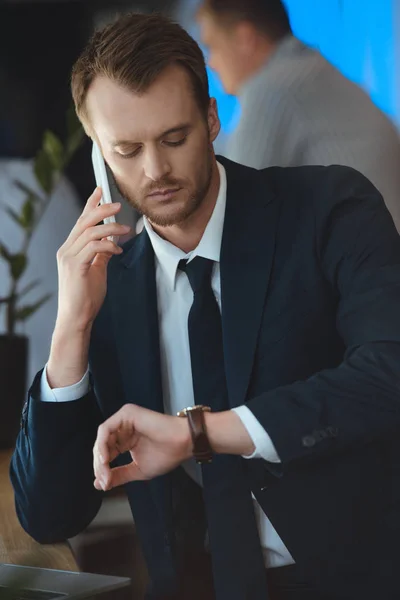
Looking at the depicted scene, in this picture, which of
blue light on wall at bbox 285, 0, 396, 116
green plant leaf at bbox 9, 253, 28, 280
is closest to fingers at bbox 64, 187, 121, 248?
green plant leaf at bbox 9, 253, 28, 280

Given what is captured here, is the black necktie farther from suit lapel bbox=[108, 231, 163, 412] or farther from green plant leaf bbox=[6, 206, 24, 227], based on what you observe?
green plant leaf bbox=[6, 206, 24, 227]

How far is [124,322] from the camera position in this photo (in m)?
1.26

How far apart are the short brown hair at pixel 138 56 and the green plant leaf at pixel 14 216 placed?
23 centimetres

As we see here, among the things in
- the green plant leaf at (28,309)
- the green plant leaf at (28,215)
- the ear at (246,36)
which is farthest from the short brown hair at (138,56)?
the green plant leaf at (28,309)

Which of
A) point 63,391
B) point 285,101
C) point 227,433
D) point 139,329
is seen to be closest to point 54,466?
point 63,391

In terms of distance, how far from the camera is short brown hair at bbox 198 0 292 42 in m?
1.25

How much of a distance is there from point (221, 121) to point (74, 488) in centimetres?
66

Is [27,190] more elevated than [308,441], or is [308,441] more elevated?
[27,190]

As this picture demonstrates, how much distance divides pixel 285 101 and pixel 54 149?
16.5 inches

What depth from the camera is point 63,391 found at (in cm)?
121

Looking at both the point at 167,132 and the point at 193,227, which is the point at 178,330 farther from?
the point at 167,132

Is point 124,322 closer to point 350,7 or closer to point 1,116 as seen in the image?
point 1,116

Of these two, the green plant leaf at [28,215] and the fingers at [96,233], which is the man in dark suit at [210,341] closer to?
the fingers at [96,233]

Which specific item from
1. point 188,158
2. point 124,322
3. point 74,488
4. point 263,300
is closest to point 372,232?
point 263,300
